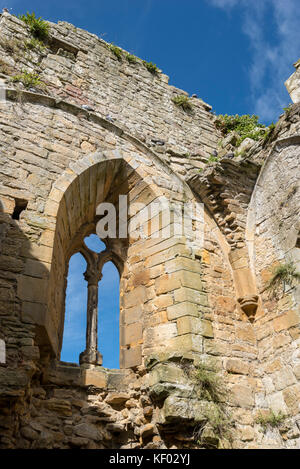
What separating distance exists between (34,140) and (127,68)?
3397 millimetres

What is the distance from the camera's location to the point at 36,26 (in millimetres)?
6555

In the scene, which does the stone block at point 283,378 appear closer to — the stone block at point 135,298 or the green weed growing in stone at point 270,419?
the green weed growing in stone at point 270,419

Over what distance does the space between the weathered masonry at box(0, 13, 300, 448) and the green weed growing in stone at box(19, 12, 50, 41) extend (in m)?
0.16

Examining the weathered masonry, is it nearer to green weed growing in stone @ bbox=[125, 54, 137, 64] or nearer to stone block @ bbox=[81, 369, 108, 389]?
stone block @ bbox=[81, 369, 108, 389]

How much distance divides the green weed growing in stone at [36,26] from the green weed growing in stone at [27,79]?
118cm

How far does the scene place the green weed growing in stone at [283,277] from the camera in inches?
193

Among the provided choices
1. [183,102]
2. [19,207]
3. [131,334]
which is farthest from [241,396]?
[183,102]

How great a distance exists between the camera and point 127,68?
7.65 m

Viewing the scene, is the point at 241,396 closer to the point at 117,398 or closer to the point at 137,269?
the point at 117,398

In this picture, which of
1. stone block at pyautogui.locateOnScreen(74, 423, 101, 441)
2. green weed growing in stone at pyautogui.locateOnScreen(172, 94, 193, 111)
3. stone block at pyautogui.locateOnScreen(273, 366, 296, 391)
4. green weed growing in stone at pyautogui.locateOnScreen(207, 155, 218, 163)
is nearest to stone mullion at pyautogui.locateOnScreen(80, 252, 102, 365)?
stone block at pyautogui.locateOnScreen(74, 423, 101, 441)

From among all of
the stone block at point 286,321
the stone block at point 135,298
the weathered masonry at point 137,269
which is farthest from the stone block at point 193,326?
the stone block at point 286,321

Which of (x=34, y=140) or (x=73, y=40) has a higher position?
(x=73, y=40)
